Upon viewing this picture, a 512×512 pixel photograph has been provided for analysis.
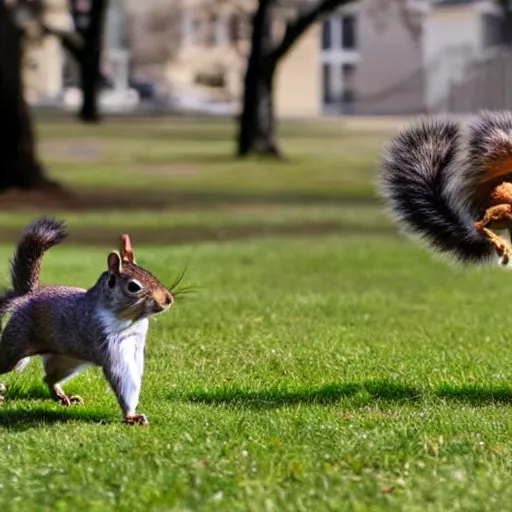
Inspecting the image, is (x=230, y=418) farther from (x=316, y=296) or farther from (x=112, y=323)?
(x=316, y=296)

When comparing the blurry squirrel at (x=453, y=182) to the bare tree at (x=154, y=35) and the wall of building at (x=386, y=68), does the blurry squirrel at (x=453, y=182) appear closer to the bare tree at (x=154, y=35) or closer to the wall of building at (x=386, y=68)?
the bare tree at (x=154, y=35)

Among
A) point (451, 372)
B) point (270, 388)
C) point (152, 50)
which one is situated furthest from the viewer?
point (152, 50)

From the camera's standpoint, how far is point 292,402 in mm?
7402

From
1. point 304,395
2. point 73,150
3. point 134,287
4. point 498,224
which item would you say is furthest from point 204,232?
point 73,150

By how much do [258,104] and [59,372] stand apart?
1202 inches

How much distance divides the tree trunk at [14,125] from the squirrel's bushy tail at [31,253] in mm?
17940

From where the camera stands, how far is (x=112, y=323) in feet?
22.1

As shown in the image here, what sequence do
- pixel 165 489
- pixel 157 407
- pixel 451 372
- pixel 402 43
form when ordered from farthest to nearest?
pixel 402 43 < pixel 451 372 < pixel 157 407 < pixel 165 489

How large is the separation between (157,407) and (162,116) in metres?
55.1

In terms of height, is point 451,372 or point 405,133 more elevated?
point 405,133

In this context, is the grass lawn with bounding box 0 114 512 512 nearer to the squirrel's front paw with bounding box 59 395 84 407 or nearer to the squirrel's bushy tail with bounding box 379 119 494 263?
the squirrel's front paw with bounding box 59 395 84 407

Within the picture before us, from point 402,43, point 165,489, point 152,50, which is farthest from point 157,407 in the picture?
point 152,50

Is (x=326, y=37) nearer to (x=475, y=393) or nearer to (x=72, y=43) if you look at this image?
(x=72, y=43)

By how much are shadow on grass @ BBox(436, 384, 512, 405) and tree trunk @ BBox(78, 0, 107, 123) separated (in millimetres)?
43552
